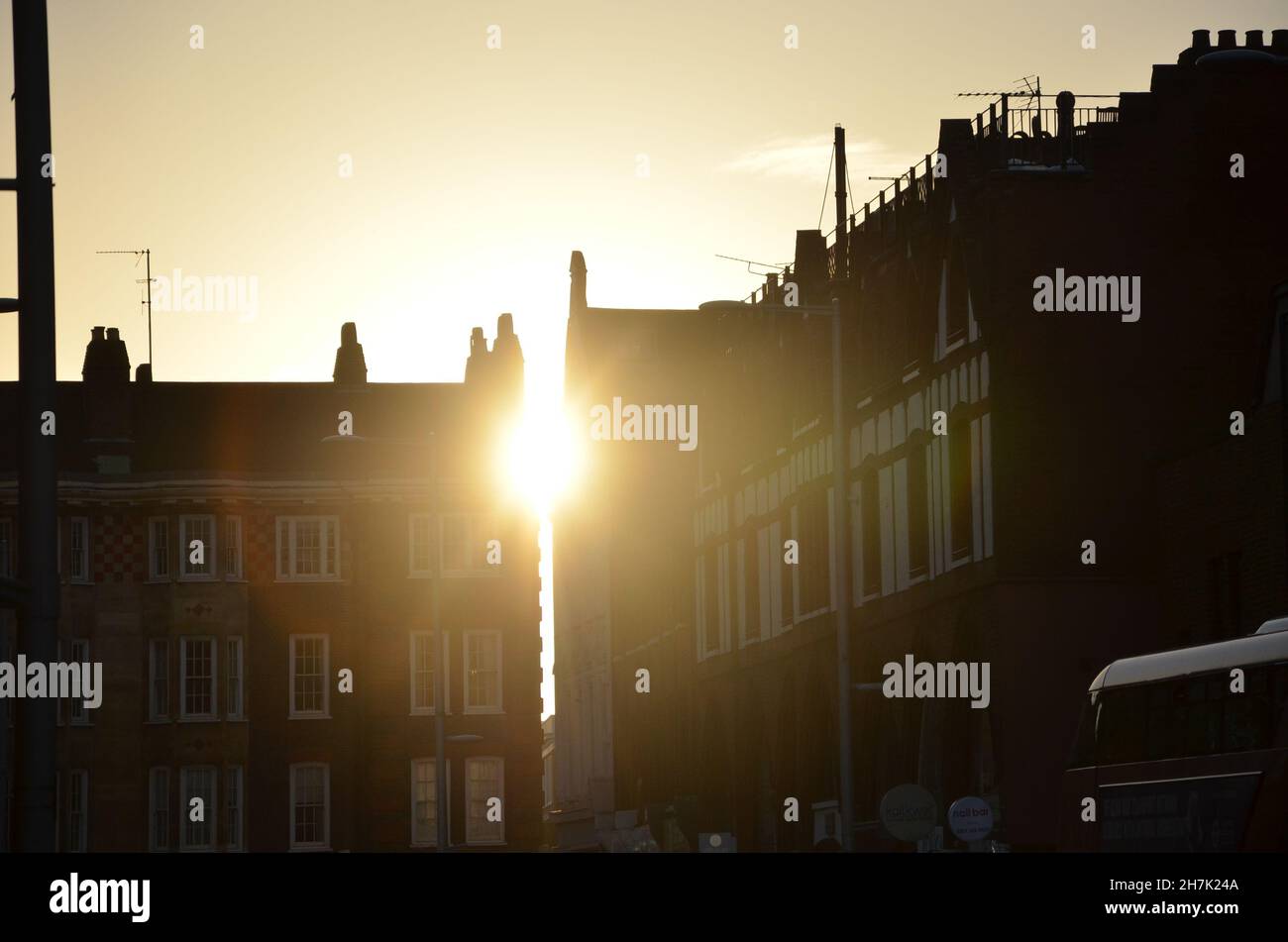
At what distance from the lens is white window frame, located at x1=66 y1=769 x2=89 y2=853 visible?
6600cm

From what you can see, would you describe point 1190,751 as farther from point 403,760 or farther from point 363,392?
point 363,392

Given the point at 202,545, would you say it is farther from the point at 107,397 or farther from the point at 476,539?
the point at 476,539

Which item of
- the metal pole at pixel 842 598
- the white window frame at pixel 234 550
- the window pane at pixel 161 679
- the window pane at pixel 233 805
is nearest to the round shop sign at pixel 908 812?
the metal pole at pixel 842 598

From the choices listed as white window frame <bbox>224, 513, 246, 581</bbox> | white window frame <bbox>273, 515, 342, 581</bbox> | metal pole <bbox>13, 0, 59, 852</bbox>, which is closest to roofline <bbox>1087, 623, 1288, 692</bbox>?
metal pole <bbox>13, 0, 59, 852</bbox>

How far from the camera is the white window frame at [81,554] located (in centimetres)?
6912

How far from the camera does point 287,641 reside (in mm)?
68875

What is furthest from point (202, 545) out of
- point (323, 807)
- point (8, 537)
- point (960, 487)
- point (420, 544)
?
point (960, 487)

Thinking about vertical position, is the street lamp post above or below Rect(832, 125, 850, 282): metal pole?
below

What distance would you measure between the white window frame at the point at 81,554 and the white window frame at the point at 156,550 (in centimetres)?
200

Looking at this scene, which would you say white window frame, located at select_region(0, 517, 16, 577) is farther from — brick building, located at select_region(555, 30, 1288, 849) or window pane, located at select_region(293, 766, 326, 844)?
brick building, located at select_region(555, 30, 1288, 849)

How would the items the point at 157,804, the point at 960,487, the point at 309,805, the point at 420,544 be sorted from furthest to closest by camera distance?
the point at 420,544 < the point at 309,805 < the point at 157,804 < the point at 960,487

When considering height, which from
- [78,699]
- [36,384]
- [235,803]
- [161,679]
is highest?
[161,679]

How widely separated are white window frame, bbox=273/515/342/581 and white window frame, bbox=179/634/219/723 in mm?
3154

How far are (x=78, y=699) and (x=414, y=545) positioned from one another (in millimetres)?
11931
